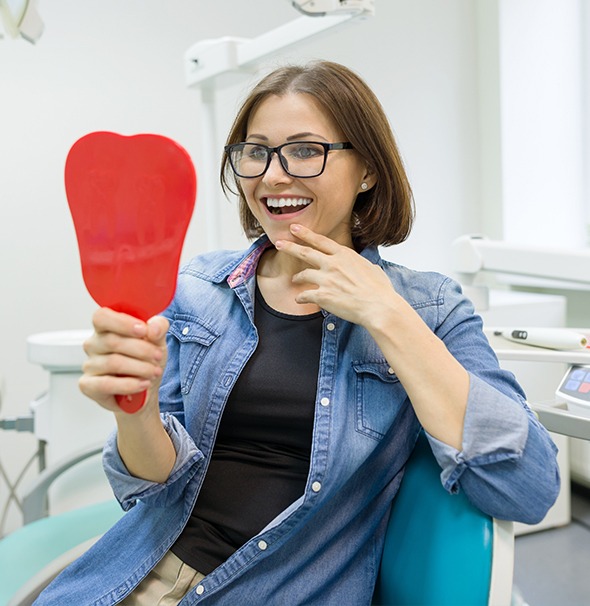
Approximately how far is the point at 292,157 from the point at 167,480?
536mm

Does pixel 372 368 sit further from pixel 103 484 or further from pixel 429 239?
pixel 429 239

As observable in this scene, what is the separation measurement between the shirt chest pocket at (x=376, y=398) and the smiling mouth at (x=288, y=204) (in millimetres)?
270

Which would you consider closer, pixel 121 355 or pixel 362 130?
pixel 121 355

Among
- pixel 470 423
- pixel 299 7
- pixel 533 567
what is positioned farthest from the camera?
pixel 533 567

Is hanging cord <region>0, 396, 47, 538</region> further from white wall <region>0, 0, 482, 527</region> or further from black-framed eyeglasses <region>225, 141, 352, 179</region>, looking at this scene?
black-framed eyeglasses <region>225, 141, 352, 179</region>

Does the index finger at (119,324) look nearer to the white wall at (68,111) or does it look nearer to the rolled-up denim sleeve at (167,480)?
the rolled-up denim sleeve at (167,480)

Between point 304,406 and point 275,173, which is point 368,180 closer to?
point 275,173

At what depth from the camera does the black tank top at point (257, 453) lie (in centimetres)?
107

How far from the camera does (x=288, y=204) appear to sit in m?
1.13

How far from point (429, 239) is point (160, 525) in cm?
242

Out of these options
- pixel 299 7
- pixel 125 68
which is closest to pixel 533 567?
pixel 299 7

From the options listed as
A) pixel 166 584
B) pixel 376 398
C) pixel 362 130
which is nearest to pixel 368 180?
pixel 362 130

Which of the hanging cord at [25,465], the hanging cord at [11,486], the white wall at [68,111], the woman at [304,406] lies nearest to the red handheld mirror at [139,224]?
the woman at [304,406]

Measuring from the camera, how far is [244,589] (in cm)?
102
